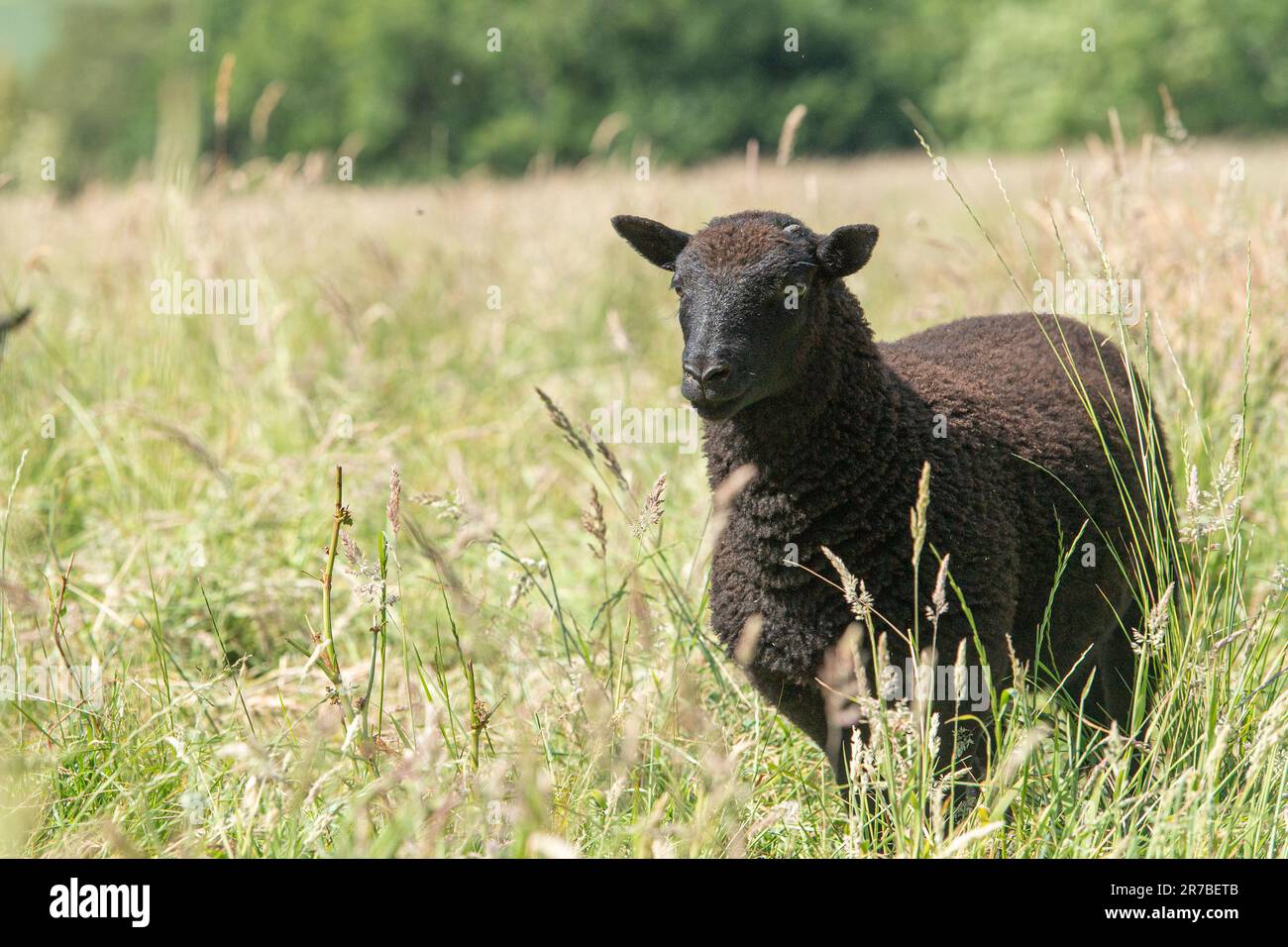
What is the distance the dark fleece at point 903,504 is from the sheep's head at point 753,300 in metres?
0.08

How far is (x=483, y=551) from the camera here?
16.2 ft

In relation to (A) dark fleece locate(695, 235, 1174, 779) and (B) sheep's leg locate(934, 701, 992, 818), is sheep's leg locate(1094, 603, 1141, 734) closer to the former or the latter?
(A) dark fleece locate(695, 235, 1174, 779)

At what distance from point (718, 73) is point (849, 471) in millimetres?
37078

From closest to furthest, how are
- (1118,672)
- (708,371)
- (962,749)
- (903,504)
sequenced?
(708,371) < (962,749) < (903,504) < (1118,672)

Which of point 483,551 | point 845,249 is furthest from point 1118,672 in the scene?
point 483,551

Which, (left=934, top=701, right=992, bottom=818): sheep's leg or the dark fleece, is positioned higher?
the dark fleece

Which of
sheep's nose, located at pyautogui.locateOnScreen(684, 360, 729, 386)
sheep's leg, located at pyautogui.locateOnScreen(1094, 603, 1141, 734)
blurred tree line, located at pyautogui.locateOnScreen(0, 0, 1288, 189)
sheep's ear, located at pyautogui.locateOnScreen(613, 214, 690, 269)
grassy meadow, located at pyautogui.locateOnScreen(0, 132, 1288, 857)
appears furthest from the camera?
blurred tree line, located at pyautogui.locateOnScreen(0, 0, 1288, 189)

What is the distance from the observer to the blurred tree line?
34.9 m

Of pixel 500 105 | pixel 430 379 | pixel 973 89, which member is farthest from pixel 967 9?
pixel 430 379

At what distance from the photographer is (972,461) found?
3137 millimetres

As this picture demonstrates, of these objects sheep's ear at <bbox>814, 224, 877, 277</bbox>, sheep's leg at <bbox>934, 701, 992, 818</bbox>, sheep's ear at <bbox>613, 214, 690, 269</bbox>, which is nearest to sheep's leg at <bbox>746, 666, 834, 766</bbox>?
sheep's leg at <bbox>934, 701, 992, 818</bbox>

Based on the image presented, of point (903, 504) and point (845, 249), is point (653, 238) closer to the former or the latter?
point (845, 249)
